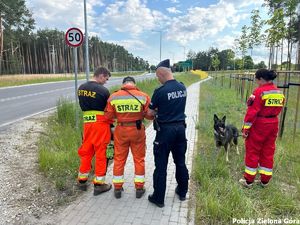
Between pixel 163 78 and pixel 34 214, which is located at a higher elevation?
pixel 163 78

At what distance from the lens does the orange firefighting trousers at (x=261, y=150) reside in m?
4.54

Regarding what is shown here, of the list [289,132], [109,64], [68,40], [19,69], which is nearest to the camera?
[68,40]

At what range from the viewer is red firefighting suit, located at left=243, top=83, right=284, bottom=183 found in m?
4.40

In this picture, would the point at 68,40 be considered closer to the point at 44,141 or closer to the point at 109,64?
the point at 44,141

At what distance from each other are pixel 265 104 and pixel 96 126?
2.84m

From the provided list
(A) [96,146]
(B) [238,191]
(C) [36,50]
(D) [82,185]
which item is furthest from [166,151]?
(C) [36,50]

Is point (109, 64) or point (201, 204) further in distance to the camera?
point (109, 64)

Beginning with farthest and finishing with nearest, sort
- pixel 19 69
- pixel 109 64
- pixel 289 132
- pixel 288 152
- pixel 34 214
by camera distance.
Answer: pixel 109 64, pixel 19 69, pixel 289 132, pixel 288 152, pixel 34 214

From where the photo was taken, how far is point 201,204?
402 centimetres

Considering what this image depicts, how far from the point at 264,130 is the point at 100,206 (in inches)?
117

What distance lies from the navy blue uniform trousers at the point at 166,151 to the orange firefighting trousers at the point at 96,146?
94 cm

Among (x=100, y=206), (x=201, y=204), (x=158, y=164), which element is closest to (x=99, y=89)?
(x=158, y=164)

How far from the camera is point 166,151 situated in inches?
159

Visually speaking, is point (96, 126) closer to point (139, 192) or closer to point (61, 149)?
point (139, 192)
